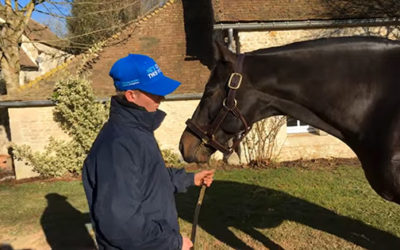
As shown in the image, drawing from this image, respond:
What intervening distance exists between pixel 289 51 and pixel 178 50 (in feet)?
27.3

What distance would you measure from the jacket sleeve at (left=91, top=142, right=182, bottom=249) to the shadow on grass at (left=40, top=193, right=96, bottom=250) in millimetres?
3091

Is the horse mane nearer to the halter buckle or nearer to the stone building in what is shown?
the halter buckle

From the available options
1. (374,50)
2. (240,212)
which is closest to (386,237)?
(240,212)

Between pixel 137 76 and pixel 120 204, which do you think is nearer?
pixel 120 204

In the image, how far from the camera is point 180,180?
2227 mm

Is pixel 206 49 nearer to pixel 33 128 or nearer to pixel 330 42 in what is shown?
pixel 33 128

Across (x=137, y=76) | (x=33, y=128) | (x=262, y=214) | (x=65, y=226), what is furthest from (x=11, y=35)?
(x=137, y=76)

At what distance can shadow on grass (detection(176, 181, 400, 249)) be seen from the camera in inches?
159

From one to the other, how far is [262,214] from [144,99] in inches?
153

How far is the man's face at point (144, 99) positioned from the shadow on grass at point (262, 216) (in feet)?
9.49

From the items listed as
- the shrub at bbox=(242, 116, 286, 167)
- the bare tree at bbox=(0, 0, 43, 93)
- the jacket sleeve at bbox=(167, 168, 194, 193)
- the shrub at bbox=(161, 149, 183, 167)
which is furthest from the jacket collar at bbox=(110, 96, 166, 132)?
the bare tree at bbox=(0, 0, 43, 93)

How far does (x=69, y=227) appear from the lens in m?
4.90

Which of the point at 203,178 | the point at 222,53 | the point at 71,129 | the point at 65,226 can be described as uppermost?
the point at 222,53

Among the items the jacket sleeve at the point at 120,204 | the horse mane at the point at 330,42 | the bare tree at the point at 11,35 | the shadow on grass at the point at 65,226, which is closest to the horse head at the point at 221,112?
the horse mane at the point at 330,42
